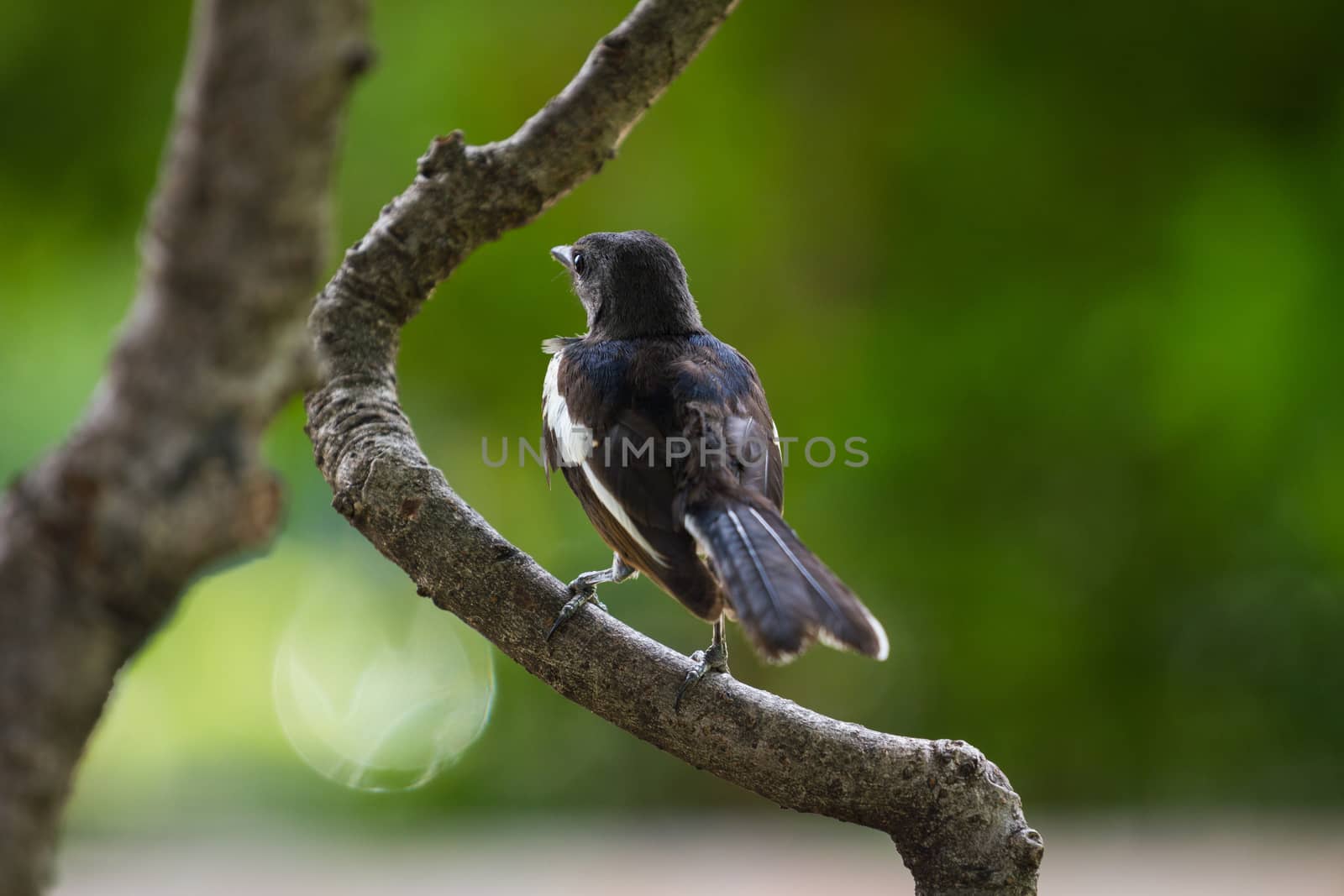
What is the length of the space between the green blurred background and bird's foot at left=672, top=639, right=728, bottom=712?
300 centimetres

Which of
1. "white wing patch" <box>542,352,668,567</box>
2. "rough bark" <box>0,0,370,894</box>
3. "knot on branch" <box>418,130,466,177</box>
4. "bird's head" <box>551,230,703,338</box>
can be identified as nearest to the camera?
"rough bark" <box>0,0,370,894</box>

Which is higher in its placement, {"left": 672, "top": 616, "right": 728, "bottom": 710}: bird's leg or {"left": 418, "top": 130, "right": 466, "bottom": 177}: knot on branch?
{"left": 418, "top": 130, "right": 466, "bottom": 177}: knot on branch

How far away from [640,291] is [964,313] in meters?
3.25

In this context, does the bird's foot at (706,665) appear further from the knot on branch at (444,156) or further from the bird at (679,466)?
the knot on branch at (444,156)

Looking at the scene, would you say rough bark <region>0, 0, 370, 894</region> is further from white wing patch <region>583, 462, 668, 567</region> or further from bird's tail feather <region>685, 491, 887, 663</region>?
white wing patch <region>583, 462, 668, 567</region>

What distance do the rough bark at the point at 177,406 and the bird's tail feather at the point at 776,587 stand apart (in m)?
0.80

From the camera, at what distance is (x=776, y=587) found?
1630 mm

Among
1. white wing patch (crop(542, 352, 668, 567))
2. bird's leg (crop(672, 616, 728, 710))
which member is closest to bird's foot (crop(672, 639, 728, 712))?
bird's leg (crop(672, 616, 728, 710))

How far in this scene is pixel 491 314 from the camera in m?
5.05

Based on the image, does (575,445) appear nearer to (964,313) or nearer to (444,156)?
(444,156)

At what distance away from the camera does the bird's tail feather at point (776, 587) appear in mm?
1539

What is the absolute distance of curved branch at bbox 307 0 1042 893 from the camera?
1564 millimetres

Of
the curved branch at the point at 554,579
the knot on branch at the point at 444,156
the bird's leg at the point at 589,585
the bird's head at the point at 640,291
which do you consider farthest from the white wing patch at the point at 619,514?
the knot on branch at the point at 444,156

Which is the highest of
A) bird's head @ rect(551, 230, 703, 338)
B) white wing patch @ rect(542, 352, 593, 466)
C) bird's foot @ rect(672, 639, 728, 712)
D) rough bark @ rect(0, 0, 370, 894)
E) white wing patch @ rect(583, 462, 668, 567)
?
bird's head @ rect(551, 230, 703, 338)
